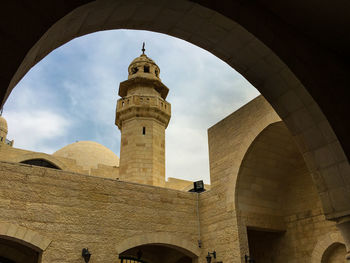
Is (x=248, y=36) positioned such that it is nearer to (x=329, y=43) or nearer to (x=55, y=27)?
(x=329, y=43)

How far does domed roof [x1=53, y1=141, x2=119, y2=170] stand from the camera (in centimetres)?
2133

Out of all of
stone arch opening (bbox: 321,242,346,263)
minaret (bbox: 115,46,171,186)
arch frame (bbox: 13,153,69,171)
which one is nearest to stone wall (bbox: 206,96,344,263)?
stone arch opening (bbox: 321,242,346,263)

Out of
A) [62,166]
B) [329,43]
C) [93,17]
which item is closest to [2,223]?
[93,17]

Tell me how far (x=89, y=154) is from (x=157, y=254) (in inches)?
520

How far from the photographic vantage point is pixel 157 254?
1011cm

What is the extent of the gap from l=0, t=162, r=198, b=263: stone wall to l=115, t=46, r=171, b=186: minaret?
3.76 metres

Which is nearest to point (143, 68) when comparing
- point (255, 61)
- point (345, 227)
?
point (255, 61)

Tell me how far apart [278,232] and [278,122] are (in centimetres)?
339

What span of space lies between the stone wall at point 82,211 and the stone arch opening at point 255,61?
17.7 ft

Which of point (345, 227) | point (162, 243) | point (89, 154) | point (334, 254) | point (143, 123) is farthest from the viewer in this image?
point (89, 154)

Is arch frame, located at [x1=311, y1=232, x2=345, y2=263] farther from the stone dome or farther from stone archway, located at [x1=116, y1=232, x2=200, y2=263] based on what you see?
the stone dome

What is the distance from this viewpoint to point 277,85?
313 centimetres

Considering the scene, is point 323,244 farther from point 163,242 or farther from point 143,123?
point 143,123

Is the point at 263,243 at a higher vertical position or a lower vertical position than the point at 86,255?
higher
